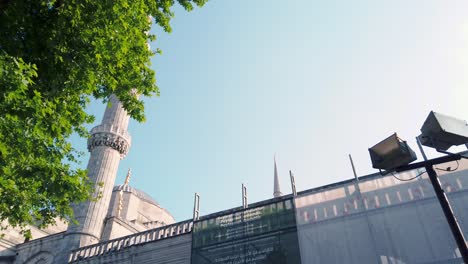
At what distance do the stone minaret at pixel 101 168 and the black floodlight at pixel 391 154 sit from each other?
18.2 m

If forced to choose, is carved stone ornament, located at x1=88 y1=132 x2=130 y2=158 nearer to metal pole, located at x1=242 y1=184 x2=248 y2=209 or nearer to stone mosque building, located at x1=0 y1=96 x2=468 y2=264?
stone mosque building, located at x1=0 y1=96 x2=468 y2=264

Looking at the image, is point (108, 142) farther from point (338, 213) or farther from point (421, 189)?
point (421, 189)

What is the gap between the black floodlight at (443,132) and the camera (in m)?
4.02

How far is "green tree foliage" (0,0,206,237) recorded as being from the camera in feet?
21.3

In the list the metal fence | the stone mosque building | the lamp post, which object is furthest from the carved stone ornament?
the lamp post

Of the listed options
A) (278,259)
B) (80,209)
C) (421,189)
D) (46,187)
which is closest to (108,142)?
(80,209)

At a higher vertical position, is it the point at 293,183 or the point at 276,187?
the point at 276,187

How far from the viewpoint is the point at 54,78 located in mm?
7320

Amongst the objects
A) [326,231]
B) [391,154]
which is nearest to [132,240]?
[326,231]

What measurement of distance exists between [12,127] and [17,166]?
145 centimetres

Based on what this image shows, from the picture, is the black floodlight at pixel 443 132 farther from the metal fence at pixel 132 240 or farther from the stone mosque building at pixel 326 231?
the metal fence at pixel 132 240

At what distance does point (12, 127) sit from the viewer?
605 centimetres

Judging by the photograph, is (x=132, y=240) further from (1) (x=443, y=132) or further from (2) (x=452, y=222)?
(1) (x=443, y=132)

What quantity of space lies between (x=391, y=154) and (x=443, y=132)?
1.92 feet
